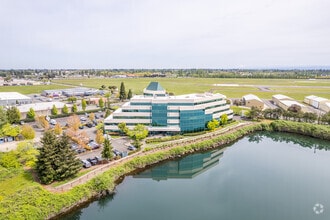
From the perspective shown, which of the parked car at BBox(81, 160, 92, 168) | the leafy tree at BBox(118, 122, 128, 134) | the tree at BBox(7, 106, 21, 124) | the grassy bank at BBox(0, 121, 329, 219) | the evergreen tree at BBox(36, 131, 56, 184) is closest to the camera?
the grassy bank at BBox(0, 121, 329, 219)

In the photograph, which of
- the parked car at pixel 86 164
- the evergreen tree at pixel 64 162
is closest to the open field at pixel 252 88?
→ the parked car at pixel 86 164

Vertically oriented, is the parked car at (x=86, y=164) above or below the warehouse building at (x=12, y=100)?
below

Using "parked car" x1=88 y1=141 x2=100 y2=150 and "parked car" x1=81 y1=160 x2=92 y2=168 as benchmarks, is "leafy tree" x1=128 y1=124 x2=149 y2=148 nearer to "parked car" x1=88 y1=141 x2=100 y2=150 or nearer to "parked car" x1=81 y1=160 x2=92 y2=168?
"parked car" x1=88 y1=141 x2=100 y2=150

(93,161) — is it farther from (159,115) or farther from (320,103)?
(320,103)

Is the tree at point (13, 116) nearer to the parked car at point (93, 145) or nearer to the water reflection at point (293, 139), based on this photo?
the parked car at point (93, 145)

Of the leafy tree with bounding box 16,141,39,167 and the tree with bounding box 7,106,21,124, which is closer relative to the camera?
the leafy tree with bounding box 16,141,39,167

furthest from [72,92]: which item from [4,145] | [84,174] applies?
[84,174]

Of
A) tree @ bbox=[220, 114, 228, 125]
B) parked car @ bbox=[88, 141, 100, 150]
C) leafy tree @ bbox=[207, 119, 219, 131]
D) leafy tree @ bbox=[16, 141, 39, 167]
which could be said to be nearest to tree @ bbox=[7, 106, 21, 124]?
leafy tree @ bbox=[16, 141, 39, 167]
